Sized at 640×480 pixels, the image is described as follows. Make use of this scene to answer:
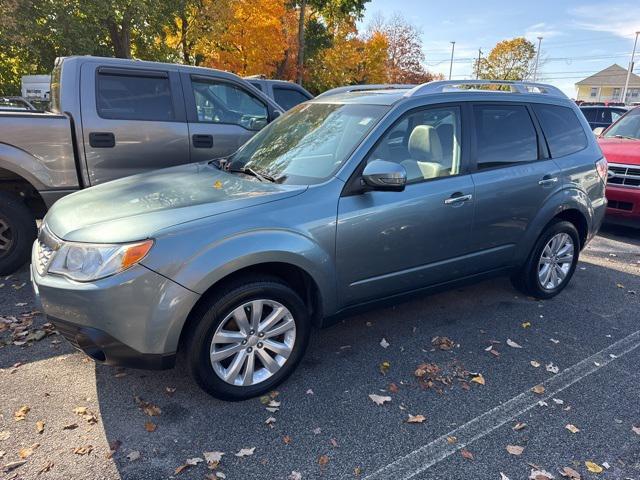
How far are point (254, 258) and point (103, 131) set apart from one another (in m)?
3.10

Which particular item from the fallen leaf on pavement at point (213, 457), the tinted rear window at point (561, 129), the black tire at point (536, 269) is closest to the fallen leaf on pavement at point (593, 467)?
the fallen leaf on pavement at point (213, 457)

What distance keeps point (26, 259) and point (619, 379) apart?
5.33 meters

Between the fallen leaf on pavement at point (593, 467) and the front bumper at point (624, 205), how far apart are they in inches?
208

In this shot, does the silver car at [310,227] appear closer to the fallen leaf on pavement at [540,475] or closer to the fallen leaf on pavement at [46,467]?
the fallen leaf on pavement at [46,467]

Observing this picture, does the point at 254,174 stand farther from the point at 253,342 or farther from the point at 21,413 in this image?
the point at 21,413

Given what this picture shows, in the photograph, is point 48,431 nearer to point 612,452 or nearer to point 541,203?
point 612,452

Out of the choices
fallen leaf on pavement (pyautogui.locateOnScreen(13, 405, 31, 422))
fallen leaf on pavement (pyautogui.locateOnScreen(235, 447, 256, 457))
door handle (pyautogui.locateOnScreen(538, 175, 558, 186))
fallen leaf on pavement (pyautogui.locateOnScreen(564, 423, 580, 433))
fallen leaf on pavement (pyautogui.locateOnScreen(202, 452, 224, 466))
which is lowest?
fallen leaf on pavement (pyautogui.locateOnScreen(564, 423, 580, 433))

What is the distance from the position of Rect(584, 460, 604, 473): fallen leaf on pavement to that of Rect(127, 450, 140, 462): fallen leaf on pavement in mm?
2343

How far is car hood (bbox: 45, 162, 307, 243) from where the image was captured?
2570 millimetres

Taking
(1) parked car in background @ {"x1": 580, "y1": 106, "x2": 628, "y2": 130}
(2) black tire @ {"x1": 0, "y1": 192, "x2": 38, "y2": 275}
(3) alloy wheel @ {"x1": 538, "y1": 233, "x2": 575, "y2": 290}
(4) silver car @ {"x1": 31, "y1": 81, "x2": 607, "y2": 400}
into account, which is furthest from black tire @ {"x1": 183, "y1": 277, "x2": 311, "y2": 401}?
(1) parked car in background @ {"x1": 580, "y1": 106, "x2": 628, "y2": 130}

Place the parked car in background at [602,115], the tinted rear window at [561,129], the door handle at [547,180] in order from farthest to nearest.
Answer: the parked car in background at [602,115], the tinted rear window at [561,129], the door handle at [547,180]

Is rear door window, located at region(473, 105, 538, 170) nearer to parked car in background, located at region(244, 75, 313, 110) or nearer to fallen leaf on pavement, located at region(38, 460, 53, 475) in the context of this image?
fallen leaf on pavement, located at region(38, 460, 53, 475)

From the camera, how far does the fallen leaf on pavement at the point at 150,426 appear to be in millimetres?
2631

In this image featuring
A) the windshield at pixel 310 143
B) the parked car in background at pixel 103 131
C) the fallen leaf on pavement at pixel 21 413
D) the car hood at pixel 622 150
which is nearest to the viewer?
the fallen leaf on pavement at pixel 21 413
